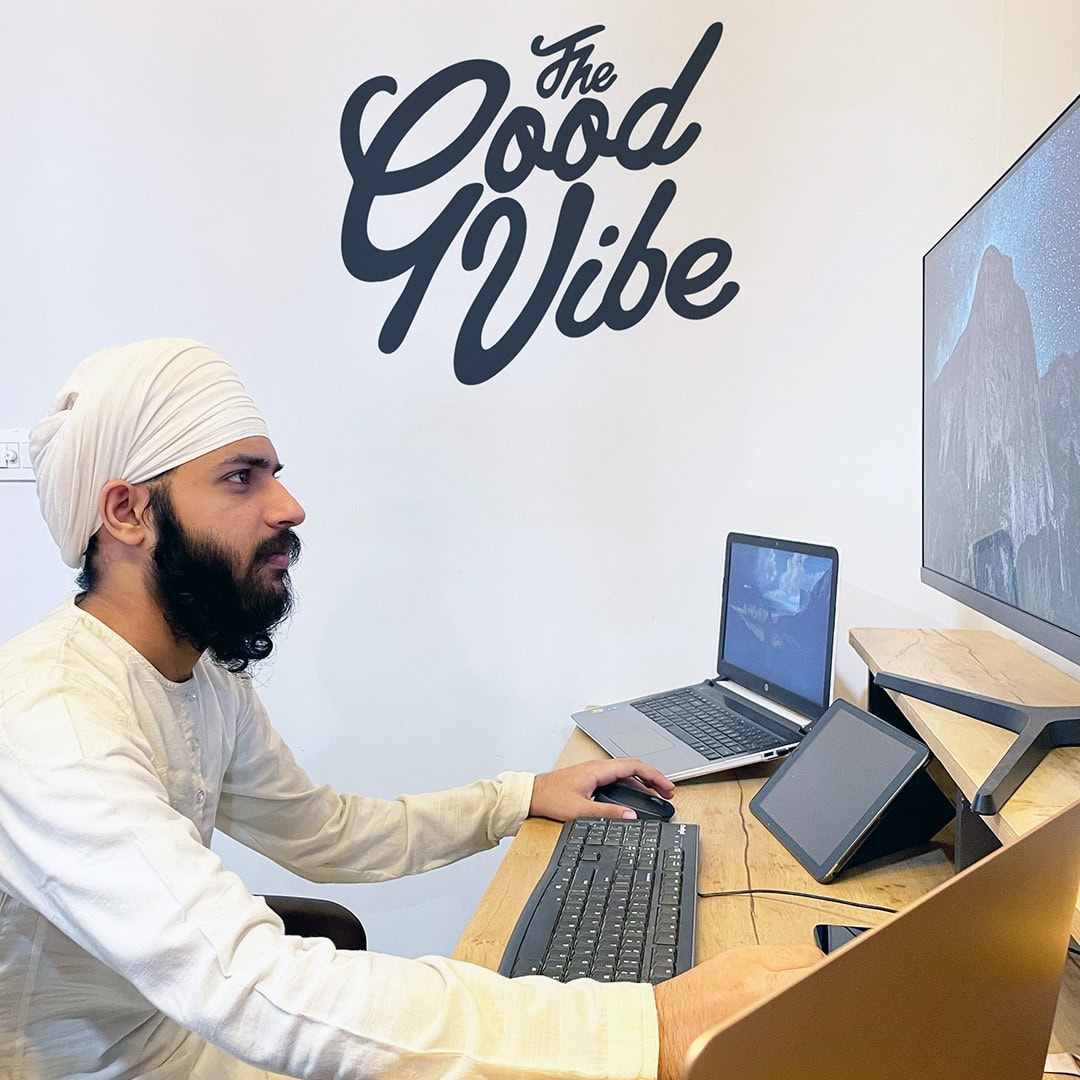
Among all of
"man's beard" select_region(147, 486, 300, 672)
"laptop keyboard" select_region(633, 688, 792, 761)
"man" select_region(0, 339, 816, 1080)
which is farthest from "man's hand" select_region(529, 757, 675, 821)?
"man's beard" select_region(147, 486, 300, 672)

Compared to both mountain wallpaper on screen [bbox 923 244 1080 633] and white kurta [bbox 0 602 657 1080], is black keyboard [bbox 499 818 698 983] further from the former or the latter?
mountain wallpaper on screen [bbox 923 244 1080 633]

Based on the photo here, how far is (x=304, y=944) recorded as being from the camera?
776 millimetres

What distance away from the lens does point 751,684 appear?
1.69 m

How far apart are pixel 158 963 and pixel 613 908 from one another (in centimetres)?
46

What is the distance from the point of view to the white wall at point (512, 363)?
1.84 metres

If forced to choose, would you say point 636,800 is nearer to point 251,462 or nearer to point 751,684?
point 751,684

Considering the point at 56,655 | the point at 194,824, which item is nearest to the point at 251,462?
the point at 56,655

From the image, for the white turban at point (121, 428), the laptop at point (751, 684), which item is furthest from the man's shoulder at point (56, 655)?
the laptop at point (751, 684)

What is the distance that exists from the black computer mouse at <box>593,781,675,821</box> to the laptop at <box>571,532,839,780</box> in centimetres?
8

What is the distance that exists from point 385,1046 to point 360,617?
142cm

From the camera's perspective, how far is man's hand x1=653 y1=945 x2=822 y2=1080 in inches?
27.6

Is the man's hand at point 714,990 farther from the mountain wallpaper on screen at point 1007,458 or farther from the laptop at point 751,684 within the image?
the laptop at point 751,684

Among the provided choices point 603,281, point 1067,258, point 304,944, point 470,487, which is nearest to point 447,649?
point 470,487

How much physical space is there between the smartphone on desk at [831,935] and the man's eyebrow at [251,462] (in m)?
0.78
